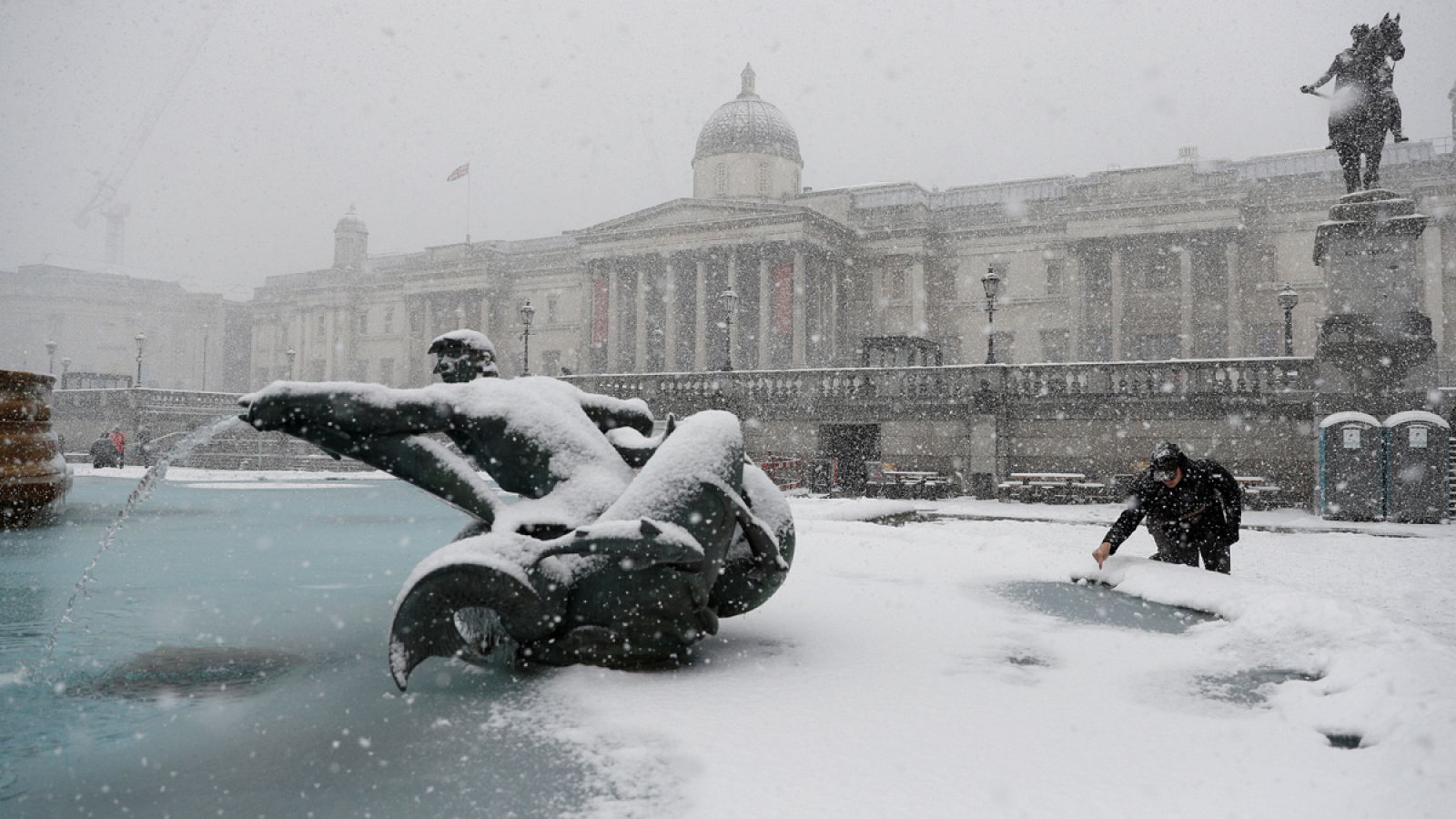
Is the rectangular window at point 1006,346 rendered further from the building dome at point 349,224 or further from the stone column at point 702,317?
the building dome at point 349,224

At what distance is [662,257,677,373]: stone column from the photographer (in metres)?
51.2

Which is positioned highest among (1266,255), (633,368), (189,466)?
(1266,255)

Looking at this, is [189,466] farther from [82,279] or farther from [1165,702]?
[82,279]

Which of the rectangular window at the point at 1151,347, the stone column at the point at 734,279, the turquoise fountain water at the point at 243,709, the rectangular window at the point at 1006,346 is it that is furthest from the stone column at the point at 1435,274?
the turquoise fountain water at the point at 243,709

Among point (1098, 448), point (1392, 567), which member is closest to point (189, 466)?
point (1098, 448)

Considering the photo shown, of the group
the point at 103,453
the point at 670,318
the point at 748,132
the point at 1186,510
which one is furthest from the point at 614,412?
the point at 748,132

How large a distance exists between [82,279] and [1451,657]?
101 m

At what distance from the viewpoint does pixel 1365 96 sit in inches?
627

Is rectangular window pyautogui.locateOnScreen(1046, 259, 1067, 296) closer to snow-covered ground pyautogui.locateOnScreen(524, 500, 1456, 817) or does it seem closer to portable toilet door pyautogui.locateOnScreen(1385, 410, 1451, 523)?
portable toilet door pyautogui.locateOnScreen(1385, 410, 1451, 523)

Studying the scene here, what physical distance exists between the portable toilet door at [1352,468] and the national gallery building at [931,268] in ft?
61.1

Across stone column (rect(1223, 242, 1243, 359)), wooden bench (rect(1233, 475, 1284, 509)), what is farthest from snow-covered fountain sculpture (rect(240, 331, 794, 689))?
stone column (rect(1223, 242, 1243, 359))

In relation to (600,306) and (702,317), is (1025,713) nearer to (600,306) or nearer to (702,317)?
(702,317)

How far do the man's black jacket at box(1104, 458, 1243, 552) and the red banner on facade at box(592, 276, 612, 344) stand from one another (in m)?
49.1

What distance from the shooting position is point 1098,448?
864 inches
